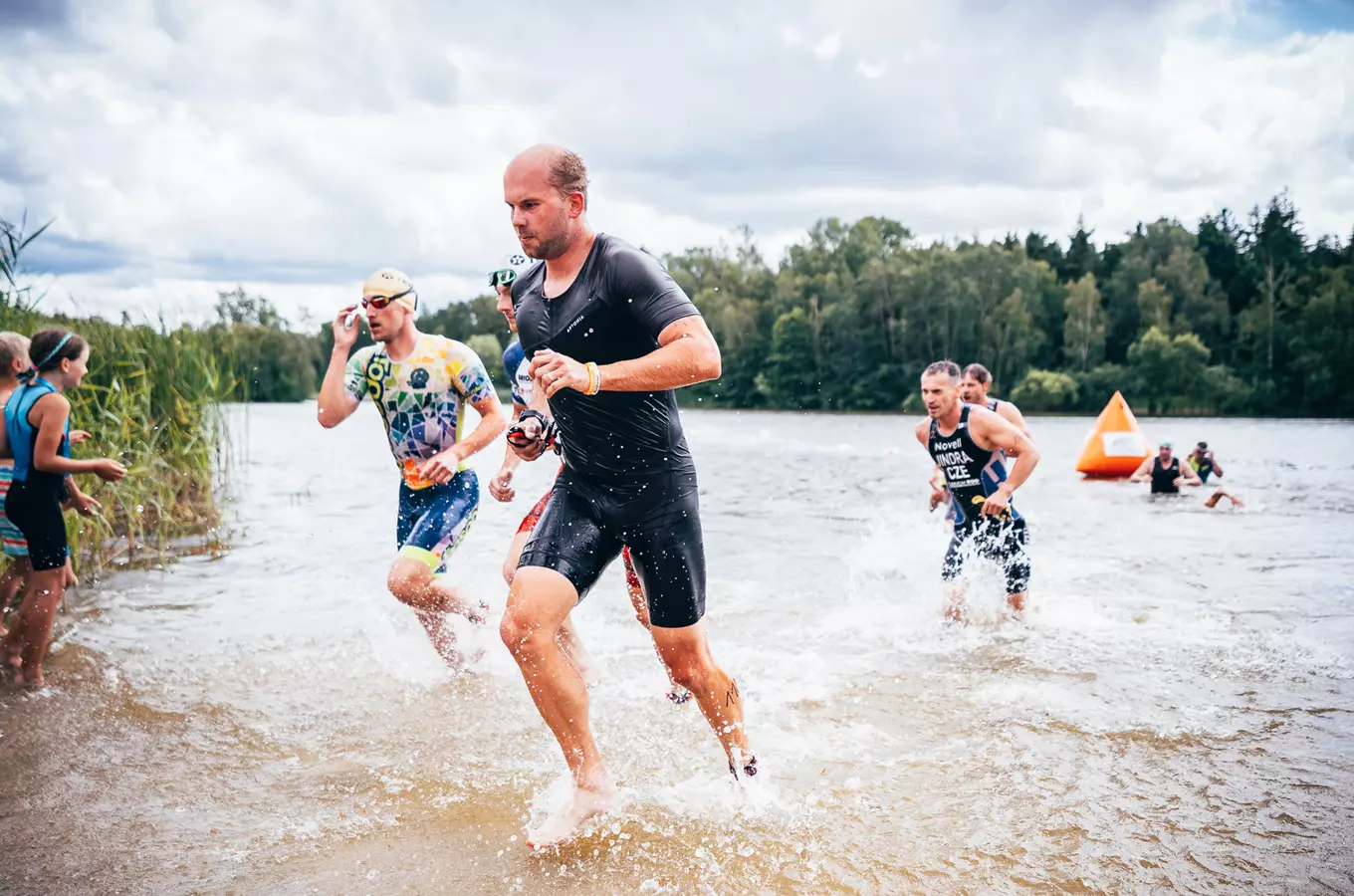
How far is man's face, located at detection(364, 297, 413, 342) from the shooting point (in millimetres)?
5121

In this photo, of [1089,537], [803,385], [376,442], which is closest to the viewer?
[1089,537]

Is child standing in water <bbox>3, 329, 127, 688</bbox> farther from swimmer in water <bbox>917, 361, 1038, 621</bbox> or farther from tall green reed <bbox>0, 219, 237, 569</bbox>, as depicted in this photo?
swimmer in water <bbox>917, 361, 1038, 621</bbox>

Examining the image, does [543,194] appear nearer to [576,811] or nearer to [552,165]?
[552,165]

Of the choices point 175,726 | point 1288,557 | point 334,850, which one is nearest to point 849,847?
point 334,850

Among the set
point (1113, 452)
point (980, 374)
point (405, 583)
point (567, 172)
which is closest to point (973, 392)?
point (980, 374)

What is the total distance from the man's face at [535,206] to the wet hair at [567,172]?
2cm

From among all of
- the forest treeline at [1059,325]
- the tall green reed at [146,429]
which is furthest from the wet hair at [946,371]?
the forest treeline at [1059,325]

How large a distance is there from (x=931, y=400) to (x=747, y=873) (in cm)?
417

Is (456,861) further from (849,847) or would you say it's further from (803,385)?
(803,385)

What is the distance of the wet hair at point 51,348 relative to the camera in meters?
5.06

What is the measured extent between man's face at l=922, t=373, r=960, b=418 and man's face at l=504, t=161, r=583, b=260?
395 centimetres

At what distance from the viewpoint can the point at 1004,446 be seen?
6.69m

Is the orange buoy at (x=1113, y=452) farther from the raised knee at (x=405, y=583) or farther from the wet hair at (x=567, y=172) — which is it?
the wet hair at (x=567, y=172)

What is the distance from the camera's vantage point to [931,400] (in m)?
6.72
